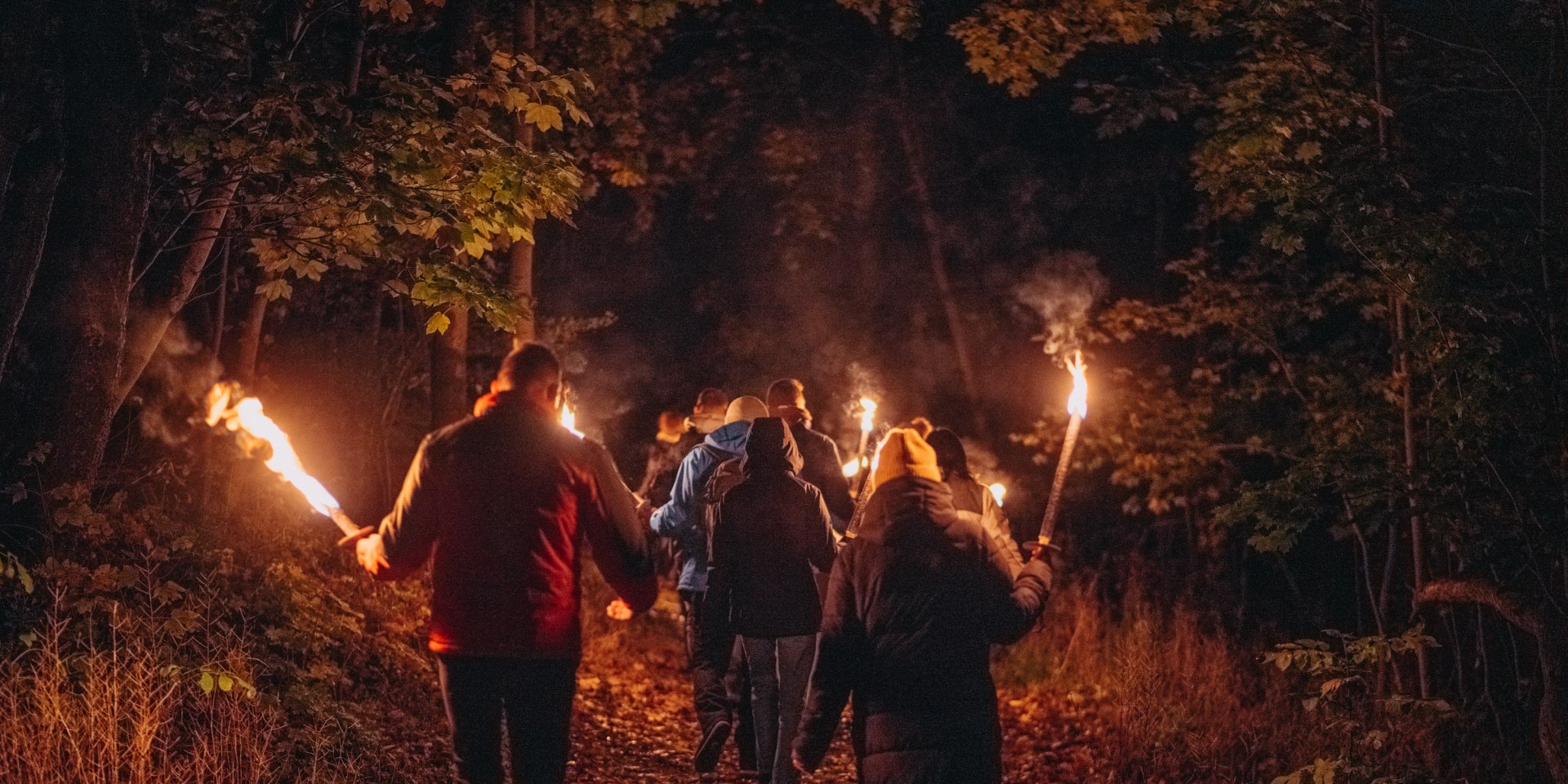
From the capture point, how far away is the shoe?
8.24 m

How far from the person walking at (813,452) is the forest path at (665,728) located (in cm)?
200

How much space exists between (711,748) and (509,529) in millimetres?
4037

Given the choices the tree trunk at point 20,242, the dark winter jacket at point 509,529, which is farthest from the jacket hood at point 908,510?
the tree trunk at point 20,242

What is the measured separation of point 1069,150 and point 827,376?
5010 mm

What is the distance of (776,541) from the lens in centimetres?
711

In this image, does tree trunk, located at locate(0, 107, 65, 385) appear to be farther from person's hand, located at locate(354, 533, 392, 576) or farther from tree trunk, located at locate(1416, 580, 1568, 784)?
tree trunk, located at locate(1416, 580, 1568, 784)

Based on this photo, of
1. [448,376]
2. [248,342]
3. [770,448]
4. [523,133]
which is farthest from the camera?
[248,342]

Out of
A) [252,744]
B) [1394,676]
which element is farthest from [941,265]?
[252,744]

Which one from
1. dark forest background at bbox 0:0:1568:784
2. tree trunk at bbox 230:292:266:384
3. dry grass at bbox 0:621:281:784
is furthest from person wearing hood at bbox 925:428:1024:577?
tree trunk at bbox 230:292:266:384

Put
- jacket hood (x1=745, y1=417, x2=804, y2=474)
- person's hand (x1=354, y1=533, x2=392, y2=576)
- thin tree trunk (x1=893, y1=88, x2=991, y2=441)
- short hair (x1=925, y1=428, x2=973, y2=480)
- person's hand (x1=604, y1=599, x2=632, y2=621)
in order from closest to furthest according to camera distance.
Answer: person's hand (x1=354, y1=533, x2=392, y2=576) < person's hand (x1=604, y1=599, x2=632, y2=621) < jacket hood (x1=745, y1=417, x2=804, y2=474) < short hair (x1=925, y1=428, x2=973, y2=480) < thin tree trunk (x1=893, y1=88, x2=991, y2=441)

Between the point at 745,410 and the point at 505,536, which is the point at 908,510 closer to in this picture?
the point at 505,536

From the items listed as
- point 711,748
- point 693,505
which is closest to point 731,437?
point 693,505

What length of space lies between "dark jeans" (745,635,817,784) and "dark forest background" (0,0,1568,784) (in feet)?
8.11

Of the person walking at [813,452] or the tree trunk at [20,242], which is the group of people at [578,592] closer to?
the person walking at [813,452]
